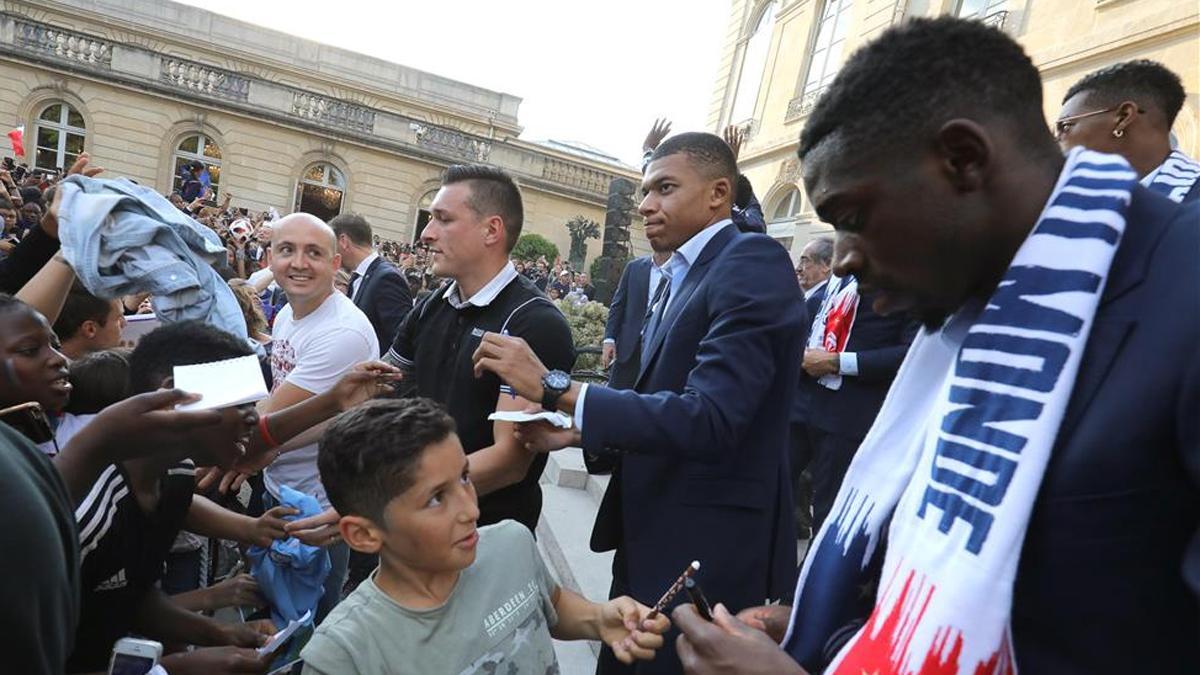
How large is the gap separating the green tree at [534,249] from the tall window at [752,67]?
9751 millimetres

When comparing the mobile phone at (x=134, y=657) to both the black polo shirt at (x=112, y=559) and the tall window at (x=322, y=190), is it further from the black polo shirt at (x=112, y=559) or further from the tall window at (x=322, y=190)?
the tall window at (x=322, y=190)

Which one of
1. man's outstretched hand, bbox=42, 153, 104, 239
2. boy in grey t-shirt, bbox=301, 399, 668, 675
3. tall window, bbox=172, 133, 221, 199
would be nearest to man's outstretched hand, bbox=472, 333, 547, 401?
boy in grey t-shirt, bbox=301, 399, 668, 675

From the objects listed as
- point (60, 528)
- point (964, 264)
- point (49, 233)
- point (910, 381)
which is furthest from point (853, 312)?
point (49, 233)

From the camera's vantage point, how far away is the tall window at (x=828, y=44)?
14.9 metres

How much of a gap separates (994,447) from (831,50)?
1658 cm

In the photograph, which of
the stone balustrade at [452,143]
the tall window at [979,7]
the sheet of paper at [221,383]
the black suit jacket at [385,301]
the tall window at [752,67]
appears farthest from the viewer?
the stone balustrade at [452,143]

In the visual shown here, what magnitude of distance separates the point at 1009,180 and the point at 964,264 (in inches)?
5.3

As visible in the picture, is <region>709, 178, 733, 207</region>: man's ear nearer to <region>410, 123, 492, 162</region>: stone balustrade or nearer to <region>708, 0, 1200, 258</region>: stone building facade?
<region>708, 0, 1200, 258</region>: stone building facade

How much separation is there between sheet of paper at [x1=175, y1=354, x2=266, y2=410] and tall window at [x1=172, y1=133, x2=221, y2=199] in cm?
2756

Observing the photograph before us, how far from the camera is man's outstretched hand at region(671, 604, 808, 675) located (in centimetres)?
112

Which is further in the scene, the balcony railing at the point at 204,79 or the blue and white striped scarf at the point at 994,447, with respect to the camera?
the balcony railing at the point at 204,79

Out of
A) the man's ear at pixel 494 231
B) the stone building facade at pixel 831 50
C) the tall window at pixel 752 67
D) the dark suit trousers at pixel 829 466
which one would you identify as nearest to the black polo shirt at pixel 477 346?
the man's ear at pixel 494 231

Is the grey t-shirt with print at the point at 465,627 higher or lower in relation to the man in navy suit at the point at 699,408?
lower

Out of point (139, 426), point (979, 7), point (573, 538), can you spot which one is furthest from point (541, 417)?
point (979, 7)
